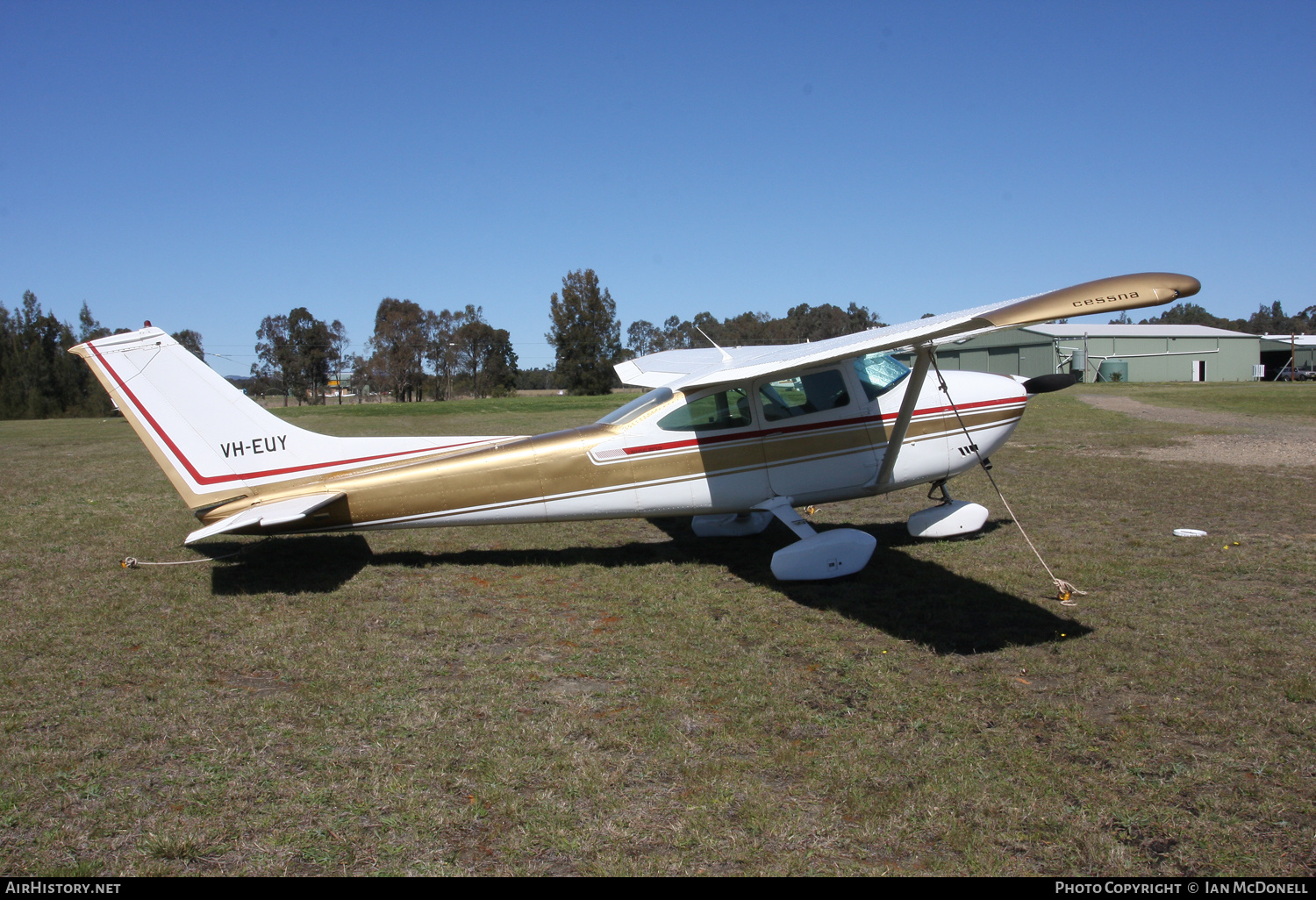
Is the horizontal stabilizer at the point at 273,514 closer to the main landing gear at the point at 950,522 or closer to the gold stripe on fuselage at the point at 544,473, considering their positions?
the gold stripe on fuselage at the point at 544,473

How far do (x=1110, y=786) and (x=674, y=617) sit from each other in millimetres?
3237

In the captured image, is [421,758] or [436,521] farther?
[436,521]

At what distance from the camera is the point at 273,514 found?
6336 millimetres

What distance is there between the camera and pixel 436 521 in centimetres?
709

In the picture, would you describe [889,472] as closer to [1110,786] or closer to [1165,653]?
[1165,653]

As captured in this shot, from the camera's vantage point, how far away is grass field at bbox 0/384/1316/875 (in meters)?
3.10

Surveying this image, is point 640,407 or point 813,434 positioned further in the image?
point 640,407

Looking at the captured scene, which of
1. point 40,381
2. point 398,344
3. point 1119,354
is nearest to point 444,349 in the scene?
point 398,344

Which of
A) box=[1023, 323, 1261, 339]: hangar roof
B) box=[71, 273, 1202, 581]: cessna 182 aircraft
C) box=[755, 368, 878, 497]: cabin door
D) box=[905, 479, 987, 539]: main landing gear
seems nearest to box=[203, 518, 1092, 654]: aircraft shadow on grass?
box=[905, 479, 987, 539]: main landing gear

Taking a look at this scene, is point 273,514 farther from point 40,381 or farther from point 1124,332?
point 40,381

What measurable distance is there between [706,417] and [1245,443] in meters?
14.4

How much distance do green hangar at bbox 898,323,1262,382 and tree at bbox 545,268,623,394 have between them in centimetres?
3257

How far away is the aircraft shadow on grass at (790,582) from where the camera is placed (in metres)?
5.50

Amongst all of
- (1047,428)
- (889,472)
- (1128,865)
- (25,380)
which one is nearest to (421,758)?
(1128,865)
